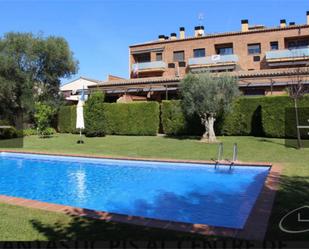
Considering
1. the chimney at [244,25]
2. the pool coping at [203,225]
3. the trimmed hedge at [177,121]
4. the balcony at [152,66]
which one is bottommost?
the pool coping at [203,225]

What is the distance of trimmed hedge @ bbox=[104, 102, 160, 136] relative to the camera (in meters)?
25.0

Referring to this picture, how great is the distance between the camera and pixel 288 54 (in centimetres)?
3791

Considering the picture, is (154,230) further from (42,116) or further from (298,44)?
(298,44)

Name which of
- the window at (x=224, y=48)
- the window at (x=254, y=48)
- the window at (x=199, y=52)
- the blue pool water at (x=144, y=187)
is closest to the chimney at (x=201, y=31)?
the window at (x=199, y=52)

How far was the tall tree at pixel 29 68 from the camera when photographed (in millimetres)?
31078

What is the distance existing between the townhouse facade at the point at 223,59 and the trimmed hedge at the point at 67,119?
317 inches

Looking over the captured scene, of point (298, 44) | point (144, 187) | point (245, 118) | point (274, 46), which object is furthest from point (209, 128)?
point (298, 44)

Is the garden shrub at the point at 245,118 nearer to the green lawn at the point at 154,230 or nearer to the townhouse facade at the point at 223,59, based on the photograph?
the green lawn at the point at 154,230

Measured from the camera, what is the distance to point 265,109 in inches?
814

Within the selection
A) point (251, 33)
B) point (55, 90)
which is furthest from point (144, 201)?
point (251, 33)

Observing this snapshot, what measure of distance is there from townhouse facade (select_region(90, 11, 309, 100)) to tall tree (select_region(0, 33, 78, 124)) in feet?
20.1

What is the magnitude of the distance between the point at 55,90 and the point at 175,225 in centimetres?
3139

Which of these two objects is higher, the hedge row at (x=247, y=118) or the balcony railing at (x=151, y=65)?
the balcony railing at (x=151, y=65)

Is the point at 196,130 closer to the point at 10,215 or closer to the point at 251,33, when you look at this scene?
the point at 10,215
